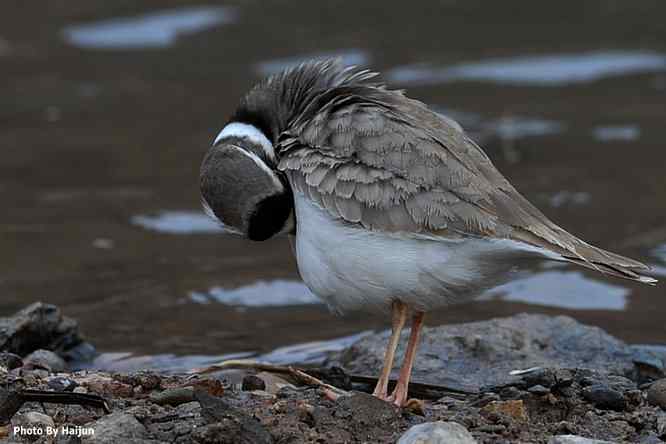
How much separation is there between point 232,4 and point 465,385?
34.8 feet

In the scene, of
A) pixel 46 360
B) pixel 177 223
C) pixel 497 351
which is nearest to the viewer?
pixel 46 360

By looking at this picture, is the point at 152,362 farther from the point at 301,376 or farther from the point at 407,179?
the point at 407,179

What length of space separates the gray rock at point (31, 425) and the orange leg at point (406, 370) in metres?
1.66

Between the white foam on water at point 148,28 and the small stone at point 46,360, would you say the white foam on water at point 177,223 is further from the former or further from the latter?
the white foam on water at point 148,28

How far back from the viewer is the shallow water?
939 cm

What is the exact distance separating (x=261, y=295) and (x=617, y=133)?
509cm

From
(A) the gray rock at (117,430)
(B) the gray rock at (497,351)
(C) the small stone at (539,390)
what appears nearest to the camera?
(A) the gray rock at (117,430)

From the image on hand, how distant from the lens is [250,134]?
658cm

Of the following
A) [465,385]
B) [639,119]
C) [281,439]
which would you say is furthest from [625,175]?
[281,439]

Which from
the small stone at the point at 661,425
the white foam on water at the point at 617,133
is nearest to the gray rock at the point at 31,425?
the small stone at the point at 661,425

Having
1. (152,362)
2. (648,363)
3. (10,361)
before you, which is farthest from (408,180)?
(152,362)

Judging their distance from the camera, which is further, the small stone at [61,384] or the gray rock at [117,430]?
the small stone at [61,384]

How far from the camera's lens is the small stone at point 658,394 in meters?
6.30

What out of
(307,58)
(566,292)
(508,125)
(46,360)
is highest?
(307,58)
